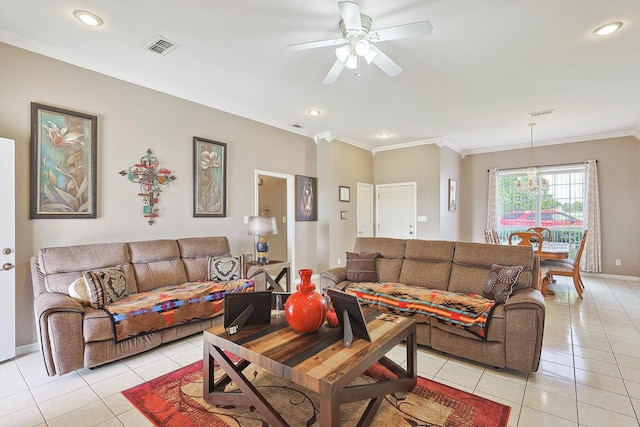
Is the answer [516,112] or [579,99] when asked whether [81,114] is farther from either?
[579,99]

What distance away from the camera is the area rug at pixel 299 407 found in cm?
185

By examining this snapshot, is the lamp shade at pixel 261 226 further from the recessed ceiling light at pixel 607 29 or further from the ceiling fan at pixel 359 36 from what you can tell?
the recessed ceiling light at pixel 607 29

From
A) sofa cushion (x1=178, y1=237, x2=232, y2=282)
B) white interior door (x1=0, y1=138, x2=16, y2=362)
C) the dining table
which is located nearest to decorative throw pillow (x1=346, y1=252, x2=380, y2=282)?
sofa cushion (x1=178, y1=237, x2=232, y2=282)

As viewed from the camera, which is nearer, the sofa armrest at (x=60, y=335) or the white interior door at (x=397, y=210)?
the sofa armrest at (x=60, y=335)

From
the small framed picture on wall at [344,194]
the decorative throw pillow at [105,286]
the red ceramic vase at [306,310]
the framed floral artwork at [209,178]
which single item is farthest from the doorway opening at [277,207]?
the red ceramic vase at [306,310]

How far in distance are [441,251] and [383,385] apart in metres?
1.97

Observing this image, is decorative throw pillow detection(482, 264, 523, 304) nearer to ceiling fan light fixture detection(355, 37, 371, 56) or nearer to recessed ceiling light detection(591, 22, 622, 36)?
recessed ceiling light detection(591, 22, 622, 36)

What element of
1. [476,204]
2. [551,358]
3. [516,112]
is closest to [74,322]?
[551,358]

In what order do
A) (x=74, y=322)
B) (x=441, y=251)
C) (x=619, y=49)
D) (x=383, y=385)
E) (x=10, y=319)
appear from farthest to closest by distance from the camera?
(x=441, y=251), (x=619, y=49), (x=10, y=319), (x=74, y=322), (x=383, y=385)

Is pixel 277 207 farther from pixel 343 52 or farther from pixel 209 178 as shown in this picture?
pixel 343 52

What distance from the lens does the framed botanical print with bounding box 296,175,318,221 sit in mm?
5469

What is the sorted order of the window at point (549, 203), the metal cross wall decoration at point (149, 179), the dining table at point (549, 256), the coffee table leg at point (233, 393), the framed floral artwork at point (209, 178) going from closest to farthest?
the coffee table leg at point (233, 393), the metal cross wall decoration at point (149, 179), the framed floral artwork at point (209, 178), the dining table at point (549, 256), the window at point (549, 203)

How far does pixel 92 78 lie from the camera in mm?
3166

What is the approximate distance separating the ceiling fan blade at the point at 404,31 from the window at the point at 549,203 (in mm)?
5102
